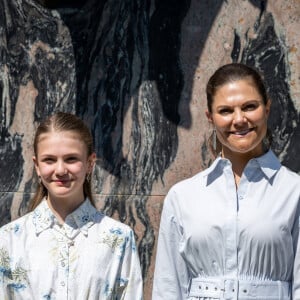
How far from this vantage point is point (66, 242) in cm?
318

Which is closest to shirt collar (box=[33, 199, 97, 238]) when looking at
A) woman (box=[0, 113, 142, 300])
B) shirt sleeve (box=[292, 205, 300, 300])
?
woman (box=[0, 113, 142, 300])

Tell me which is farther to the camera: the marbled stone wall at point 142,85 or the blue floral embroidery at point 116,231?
the marbled stone wall at point 142,85

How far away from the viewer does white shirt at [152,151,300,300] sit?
9.66ft

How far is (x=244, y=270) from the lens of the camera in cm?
297

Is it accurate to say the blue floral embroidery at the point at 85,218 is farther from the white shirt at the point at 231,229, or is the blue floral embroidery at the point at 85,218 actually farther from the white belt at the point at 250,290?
the white belt at the point at 250,290

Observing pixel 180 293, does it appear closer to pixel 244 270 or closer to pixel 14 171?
pixel 244 270

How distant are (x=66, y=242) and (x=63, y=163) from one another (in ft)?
0.92

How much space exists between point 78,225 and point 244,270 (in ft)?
2.08

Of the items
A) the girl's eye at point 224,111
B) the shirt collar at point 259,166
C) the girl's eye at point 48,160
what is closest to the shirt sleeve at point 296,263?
the shirt collar at point 259,166

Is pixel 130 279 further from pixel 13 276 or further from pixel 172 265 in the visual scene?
pixel 13 276

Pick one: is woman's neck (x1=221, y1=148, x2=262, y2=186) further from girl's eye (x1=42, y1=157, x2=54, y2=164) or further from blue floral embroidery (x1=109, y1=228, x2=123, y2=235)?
girl's eye (x1=42, y1=157, x2=54, y2=164)

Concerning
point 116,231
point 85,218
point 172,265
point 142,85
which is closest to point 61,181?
point 85,218

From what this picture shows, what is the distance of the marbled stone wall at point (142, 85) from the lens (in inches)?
170

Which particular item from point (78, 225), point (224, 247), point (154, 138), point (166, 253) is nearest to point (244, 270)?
point (224, 247)
